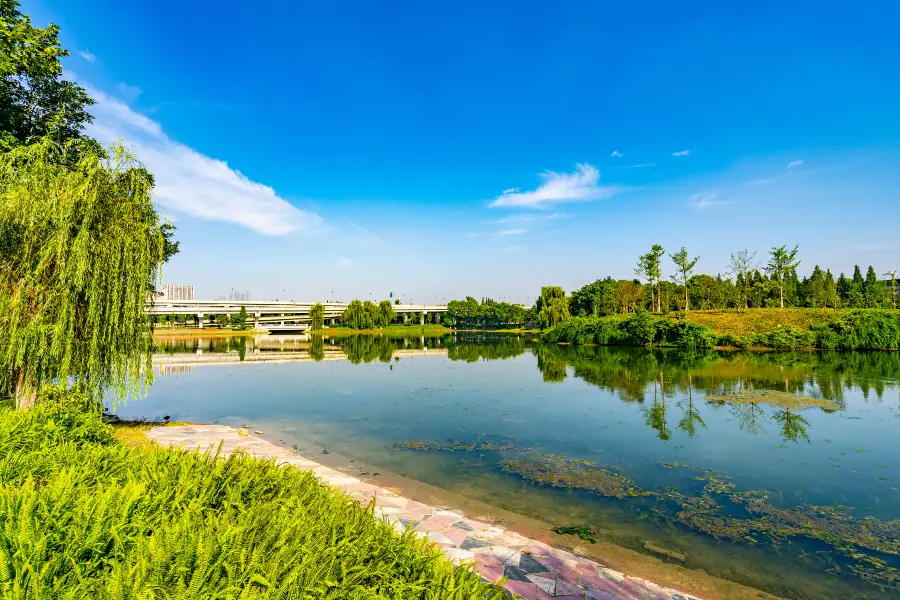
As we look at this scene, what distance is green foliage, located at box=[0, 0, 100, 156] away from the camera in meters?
13.2

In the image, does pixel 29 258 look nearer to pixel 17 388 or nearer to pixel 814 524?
pixel 17 388

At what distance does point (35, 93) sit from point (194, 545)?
69.7ft

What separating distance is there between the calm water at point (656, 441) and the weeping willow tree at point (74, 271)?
19.7 feet

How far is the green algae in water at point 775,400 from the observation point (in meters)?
18.5

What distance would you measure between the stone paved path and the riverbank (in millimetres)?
13

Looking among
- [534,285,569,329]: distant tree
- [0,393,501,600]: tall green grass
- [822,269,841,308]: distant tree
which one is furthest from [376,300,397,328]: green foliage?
[0,393,501,600]: tall green grass

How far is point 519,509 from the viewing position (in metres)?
9.06

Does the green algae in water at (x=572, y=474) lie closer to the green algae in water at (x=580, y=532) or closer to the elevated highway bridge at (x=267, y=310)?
the green algae in water at (x=580, y=532)

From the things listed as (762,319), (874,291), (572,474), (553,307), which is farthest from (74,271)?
(874,291)

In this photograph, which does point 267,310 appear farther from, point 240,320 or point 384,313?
point 384,313

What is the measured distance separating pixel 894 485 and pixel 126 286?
20.1 metres

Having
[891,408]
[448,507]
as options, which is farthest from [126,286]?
[891,408]

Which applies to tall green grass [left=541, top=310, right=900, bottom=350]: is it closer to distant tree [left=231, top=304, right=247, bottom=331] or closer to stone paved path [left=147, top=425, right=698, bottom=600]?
stone paved path [left=147, top=425, right=698, bottom=600]

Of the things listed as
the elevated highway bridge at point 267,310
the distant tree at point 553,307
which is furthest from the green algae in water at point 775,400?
the elevated highway bridge at point 267,310
